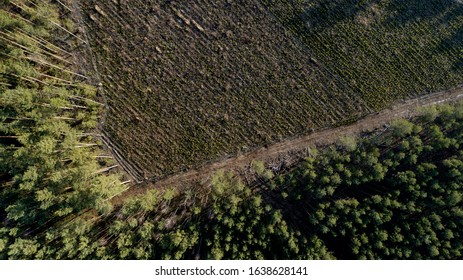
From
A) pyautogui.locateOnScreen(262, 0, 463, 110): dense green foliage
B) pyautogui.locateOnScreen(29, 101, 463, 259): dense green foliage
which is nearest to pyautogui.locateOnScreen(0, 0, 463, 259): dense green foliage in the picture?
pyautogui.locateOnScreen(29, 101, 463, 259): dense green foliage

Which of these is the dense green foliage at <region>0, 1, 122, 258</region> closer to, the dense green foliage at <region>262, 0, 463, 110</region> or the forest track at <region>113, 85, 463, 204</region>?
the forest track at <region>113, 85, 463, 204</region>

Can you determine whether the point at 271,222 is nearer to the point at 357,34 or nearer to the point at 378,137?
the point at 378,137

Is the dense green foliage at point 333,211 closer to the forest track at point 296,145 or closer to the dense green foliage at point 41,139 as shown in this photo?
the forest track at point 296,145

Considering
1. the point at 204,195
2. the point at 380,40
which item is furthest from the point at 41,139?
the point at 380,40

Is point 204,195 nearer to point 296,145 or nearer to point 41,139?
point 296,145

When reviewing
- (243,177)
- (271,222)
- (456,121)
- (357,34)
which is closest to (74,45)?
(243,177)

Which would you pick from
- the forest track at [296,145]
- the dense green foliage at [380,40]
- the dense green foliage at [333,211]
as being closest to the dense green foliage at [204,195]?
the dense green foliage at [333,211]
